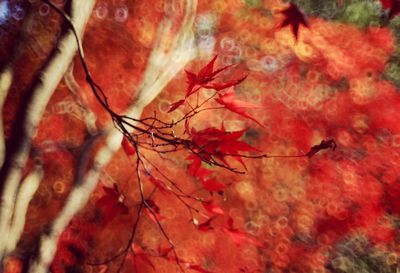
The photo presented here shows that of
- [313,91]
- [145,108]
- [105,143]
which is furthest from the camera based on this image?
[313,91]

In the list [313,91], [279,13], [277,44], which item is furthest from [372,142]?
[279,13]

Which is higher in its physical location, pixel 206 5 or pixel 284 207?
pixel 206 5

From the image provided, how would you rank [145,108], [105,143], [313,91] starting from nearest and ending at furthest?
1. [105,143]
2. [145,108]
3. [313,91]

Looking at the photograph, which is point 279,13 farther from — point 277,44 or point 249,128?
point 249,128

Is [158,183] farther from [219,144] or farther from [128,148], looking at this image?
[219,144]

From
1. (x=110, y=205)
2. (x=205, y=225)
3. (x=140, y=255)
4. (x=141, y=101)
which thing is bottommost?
(x=140, y=255)

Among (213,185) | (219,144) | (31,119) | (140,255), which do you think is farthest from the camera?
(213,185)

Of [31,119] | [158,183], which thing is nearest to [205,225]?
[158,183]

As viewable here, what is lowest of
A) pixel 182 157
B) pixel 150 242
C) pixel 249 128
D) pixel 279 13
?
pixel 150 242
